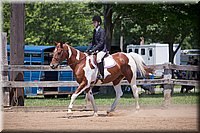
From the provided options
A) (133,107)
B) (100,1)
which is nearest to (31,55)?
(100,1)

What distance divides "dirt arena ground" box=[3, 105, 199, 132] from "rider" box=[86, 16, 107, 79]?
→ 1361 mm

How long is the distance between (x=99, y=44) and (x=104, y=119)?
1.96m

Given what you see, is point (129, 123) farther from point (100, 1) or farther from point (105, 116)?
point (100, 1)

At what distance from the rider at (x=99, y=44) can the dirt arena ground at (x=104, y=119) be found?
1.36 meters

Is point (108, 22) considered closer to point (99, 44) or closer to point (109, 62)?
point (109, 62)

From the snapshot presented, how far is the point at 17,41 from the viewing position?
15.2 metres

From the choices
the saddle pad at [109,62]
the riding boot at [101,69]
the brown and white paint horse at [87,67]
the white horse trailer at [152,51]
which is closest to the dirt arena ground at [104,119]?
the brown and white paint horse at [87,67]

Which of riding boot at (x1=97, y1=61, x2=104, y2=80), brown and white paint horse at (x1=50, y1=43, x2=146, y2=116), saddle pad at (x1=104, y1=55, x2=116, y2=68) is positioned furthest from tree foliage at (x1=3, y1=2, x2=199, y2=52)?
riding boot at (x1=97, y1=61, x2=104, y2=80)

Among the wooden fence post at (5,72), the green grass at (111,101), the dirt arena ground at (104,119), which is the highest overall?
the wooden fence post at (5,72)

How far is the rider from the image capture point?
12273mm

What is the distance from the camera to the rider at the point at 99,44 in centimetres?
1227

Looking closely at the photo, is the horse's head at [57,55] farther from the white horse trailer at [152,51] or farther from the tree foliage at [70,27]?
the white horse trailer at [152,51]

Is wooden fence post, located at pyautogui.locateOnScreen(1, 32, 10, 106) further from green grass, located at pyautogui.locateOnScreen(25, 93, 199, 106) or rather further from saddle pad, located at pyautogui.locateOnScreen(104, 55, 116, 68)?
saddle pad, located at pyautogui.locateOnScreen(104, 55, 116, 68)

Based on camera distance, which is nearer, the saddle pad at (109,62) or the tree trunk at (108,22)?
the saddle pad at (109,62)
